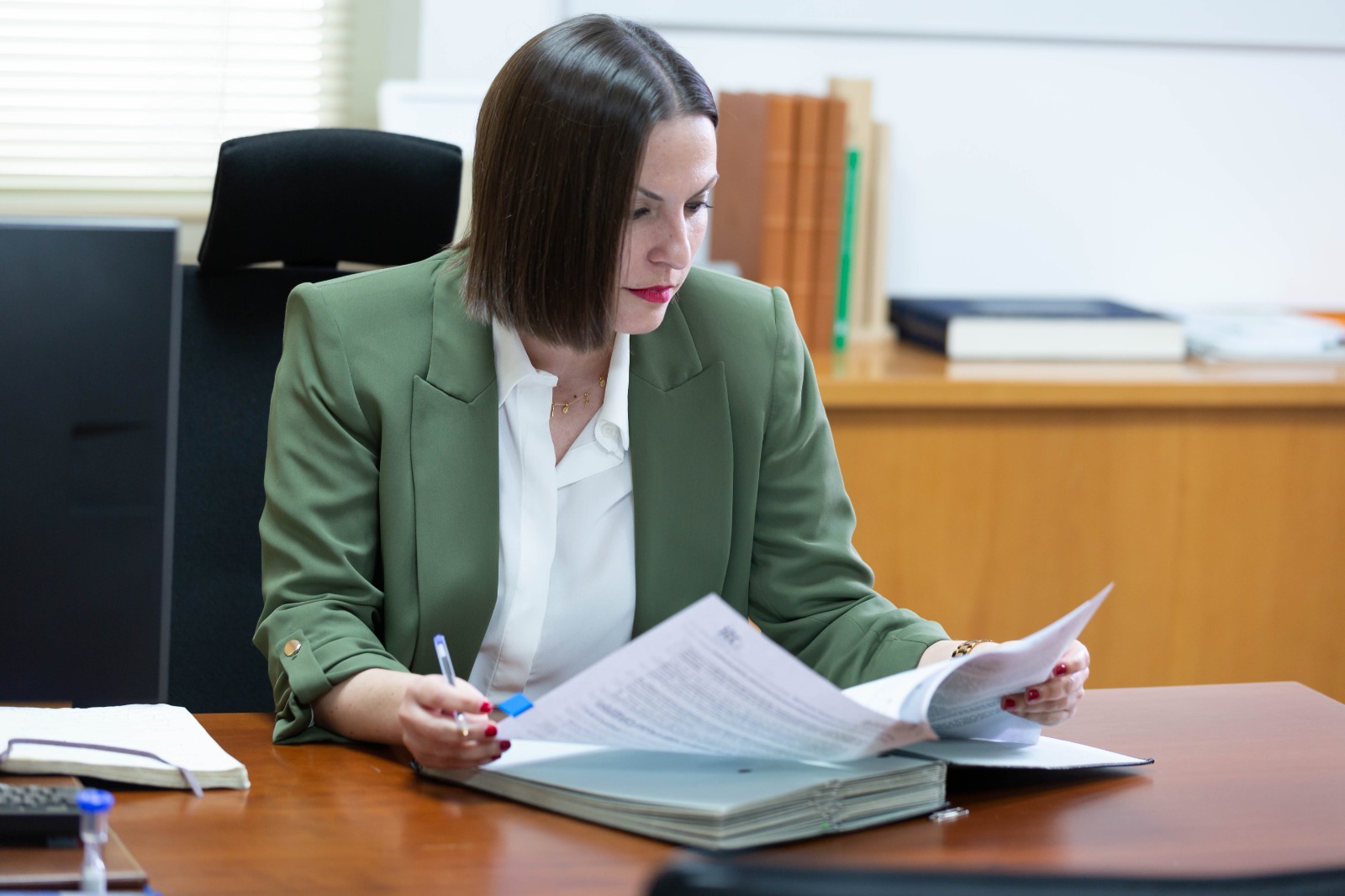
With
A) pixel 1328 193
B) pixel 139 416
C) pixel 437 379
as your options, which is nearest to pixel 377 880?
pixel 139 416

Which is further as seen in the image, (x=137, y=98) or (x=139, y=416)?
(x=137, y=98)

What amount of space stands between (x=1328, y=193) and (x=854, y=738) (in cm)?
225

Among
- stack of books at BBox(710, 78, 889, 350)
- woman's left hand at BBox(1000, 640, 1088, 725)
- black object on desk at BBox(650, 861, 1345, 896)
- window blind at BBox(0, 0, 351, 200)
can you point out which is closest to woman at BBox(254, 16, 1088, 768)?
woman's left hand at BBox(1000, 640, 1088, 725)

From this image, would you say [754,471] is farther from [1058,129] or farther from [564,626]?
[1058,129]

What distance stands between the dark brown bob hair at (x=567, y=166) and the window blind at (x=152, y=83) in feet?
4.08

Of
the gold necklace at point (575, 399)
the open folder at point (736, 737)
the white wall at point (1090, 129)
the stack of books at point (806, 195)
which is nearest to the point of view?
the open folder at point (736, 737)

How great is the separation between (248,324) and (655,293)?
1.70 ft

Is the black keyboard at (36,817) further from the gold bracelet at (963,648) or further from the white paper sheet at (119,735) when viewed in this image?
the gold bracelet at (963,648)

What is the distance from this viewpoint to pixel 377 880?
0.88 m

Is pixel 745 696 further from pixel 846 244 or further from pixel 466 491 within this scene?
pixel 846 244

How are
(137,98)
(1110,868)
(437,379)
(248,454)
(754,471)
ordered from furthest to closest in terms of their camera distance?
(137,98), (248,454), (754,471), (437,379), (1110,868)

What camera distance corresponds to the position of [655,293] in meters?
1.33

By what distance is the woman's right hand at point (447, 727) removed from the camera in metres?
1.01

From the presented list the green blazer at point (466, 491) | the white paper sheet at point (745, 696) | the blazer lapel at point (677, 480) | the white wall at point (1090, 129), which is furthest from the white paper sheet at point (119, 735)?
the white wall at point (1090, 129)
